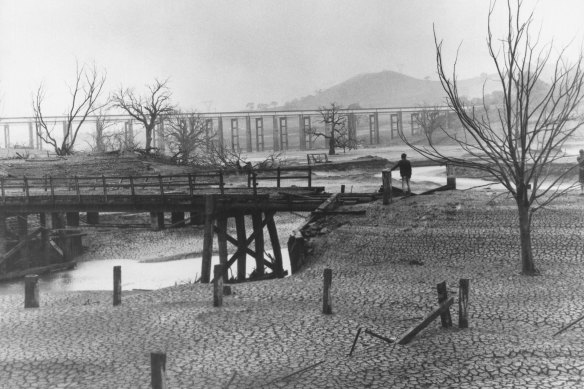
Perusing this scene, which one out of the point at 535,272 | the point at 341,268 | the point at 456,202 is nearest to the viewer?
the point at 535,272

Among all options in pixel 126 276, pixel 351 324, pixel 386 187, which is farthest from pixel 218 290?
pixel 126 276

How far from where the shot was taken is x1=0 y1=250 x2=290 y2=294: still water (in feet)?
77.0

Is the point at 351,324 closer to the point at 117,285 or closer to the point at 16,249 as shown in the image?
the point at 117,285

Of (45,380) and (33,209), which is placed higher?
(33,209)

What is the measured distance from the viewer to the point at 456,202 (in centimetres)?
2086

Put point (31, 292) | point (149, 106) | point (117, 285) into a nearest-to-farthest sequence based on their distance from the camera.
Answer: point (117, 285)
point (31, 292)
point (149, 106)

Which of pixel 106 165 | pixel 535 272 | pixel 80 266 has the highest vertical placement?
pixel 106 165

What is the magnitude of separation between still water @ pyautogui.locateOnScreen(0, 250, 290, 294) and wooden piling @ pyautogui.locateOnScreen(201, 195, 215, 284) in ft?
6.72

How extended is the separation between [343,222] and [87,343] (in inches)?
411

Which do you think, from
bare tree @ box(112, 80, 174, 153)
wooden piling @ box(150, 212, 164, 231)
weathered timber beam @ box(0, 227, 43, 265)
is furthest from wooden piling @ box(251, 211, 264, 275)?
bare tree @ box(112, 80, 174, 153)

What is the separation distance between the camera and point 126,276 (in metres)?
25.1

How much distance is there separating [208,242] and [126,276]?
6080 millimetres

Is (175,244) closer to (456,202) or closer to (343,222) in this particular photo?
(343,222)


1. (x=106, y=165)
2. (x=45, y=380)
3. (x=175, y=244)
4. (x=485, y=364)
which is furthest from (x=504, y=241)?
(x=106, y=165)
